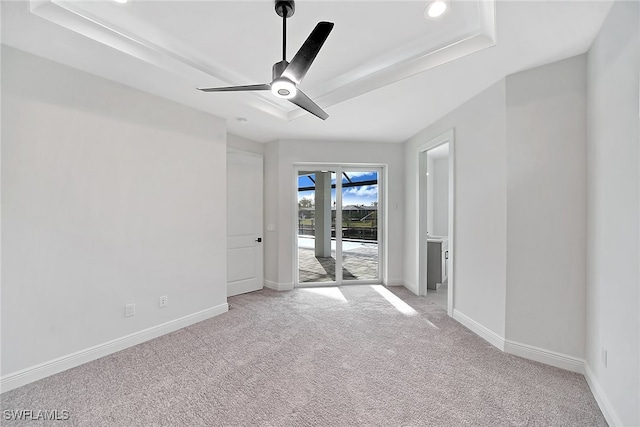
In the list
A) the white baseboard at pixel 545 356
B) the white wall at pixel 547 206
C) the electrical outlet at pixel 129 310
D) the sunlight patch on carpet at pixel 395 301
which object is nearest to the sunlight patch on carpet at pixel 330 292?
the sunlight patch on carpet at pixel 395 301

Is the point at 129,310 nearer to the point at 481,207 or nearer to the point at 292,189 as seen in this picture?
the point at 292,189

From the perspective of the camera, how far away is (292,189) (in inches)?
179

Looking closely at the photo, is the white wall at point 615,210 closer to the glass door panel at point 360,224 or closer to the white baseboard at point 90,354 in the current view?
the glass door panel at point 360,224

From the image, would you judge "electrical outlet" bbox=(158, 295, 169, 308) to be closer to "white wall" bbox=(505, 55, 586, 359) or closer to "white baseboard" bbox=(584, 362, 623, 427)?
"white wall" bbox=(505, 55, 586, 359)

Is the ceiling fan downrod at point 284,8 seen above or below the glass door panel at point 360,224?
above

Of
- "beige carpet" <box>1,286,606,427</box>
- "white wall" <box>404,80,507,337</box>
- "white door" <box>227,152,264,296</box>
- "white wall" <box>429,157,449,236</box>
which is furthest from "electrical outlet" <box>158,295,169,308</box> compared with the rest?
"white wall" <box>429,157,449,236</box>

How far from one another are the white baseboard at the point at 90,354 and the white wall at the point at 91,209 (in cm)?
4

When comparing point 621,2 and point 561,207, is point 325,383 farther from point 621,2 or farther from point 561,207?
point 621,2

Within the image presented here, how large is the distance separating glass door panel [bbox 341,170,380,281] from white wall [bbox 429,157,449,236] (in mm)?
1825

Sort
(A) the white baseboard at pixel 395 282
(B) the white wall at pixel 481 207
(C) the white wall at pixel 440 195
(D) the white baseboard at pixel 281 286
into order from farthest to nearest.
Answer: (C) the white wall at pixel 440 195 < (A) the white baseboard at pixel 395 282 < (D) the white baseboard at pixel 281 286 < (B) the white wall at pixel 481 207

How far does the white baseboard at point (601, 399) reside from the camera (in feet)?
5.29

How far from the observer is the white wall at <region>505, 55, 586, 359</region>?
7.14 feet

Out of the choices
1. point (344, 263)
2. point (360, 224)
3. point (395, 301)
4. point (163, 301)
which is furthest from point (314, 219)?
point (163, 301)

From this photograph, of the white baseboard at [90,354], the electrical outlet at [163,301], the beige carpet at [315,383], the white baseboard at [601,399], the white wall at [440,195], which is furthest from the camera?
the white wall at [440,195]
